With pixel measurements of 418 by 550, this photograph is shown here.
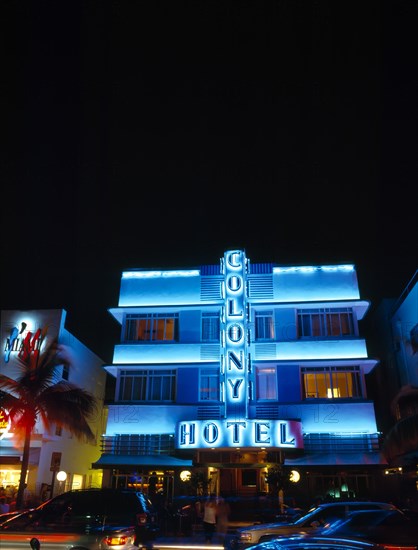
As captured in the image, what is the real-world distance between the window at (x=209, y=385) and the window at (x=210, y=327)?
1.85 metres

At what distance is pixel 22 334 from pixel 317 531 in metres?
23.3

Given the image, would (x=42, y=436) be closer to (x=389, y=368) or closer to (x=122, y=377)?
(x=122, y=377)

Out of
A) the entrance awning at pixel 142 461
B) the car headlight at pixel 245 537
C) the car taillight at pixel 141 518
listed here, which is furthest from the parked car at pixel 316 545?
the entrance awning at pixel 142 461

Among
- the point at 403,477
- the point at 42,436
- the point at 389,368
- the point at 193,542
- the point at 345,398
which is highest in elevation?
the point at 389,368

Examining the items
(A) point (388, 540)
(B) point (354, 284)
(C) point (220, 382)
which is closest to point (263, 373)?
(C) point (220, 382)

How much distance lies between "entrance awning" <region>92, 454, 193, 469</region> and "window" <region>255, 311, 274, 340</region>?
809 cm

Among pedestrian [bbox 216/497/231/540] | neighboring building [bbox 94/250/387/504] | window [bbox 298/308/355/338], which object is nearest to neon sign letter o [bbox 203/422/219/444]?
neighboring building [bbox 94/250/387/504]

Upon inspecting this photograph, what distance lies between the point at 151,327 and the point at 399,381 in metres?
15.3

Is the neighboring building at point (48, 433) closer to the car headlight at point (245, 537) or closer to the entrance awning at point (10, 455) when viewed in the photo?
the entrance awning at point (10, 455)

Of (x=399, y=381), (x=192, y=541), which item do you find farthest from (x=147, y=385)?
(x=399, y=381)

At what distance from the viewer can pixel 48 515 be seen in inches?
450

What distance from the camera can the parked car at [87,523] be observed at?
9898 millimetres

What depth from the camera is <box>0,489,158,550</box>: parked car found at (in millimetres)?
9898

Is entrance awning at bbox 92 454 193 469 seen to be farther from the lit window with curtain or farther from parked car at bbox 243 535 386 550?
parked car at bbox 243 535 386 550
